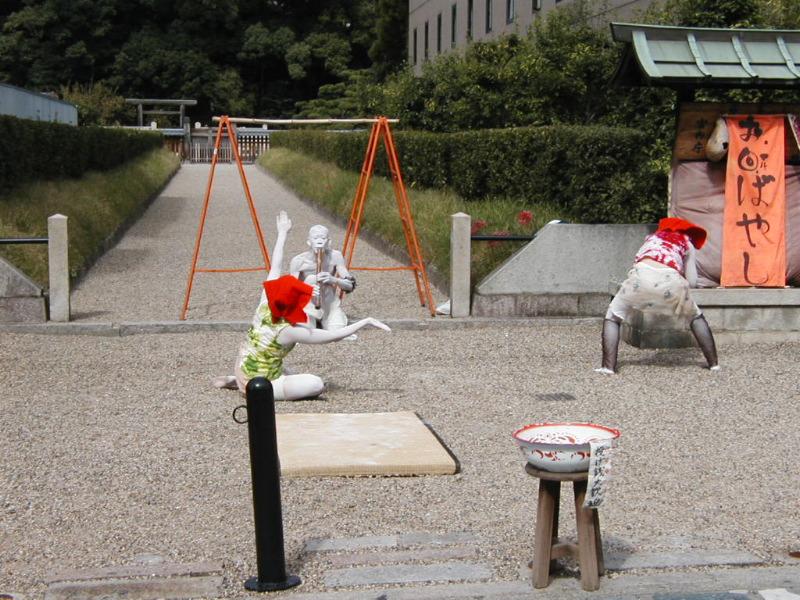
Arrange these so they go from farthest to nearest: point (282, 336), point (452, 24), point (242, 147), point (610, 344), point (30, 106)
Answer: point (242, 147)
point (452, 24)
point (30, 106)
point (610, 344)
point (282, 336)

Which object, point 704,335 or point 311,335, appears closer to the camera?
point 311,335

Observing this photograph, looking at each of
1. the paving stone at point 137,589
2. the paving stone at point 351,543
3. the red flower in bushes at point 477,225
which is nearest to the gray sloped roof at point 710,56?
the red flower in bushes at point 477,225

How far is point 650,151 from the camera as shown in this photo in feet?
47.9

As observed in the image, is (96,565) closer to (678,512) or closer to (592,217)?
(678,512)

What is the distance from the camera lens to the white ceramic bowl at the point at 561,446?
4715 millimetres

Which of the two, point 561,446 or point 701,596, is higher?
point 561,446

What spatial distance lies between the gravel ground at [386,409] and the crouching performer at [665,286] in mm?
344

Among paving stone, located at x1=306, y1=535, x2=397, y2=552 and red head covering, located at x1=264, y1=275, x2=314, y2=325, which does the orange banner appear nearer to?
red head covering, located at x1=264, y1=275, x2=314, y2=325

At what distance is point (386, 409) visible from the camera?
8.70 meters

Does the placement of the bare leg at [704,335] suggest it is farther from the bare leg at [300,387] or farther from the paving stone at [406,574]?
the paving stone at [406,574]

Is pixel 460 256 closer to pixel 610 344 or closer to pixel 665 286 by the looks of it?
pixel 610 344

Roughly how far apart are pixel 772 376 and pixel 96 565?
6536mm

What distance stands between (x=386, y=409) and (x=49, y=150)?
12951 mm

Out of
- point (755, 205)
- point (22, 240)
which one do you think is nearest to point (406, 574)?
point (755, 205)
